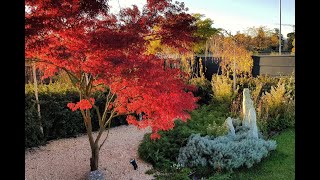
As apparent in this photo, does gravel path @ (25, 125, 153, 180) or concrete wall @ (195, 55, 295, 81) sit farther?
concrete wall @ (195, 55, 295, 81)

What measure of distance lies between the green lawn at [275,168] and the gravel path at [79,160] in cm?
150

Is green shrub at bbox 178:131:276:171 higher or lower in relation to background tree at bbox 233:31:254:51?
lower

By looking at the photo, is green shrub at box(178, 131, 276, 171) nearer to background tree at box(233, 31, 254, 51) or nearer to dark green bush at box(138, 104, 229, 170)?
dark green bush at box(138, 104, 229, 170)

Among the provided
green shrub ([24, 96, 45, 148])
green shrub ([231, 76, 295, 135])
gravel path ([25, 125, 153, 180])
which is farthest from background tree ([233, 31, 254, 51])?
green shrub ([24, 96, 45, 148])

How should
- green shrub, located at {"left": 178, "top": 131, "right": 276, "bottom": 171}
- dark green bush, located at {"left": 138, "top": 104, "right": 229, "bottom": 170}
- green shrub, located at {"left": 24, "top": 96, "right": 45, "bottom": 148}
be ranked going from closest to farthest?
1. green shrub, located at {"left": 178, "top": 131, "right": 276, "bottom": 171}
2. dark green bush, located at {"left": 138, "top": 104, "right": 229, "bottom": 170}
3. green shrub, located at {"left": 24, "top": 96, "right": 45, "bottom": 148}

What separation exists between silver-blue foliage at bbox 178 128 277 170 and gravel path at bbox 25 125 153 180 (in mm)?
709

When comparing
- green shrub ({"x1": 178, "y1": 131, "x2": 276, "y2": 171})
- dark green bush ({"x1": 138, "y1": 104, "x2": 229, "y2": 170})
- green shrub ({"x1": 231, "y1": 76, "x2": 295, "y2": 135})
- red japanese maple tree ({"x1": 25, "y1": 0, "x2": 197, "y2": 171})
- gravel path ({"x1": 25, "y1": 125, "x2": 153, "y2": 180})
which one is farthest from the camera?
green shrub ({"x1": 231, "y1": 76, "x2": 295, "y2": 135})

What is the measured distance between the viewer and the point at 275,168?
17.6 feet

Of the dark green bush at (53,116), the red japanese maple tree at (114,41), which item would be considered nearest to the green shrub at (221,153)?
the red japanese maple tree at (114,41)

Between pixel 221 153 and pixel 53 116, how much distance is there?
3507mm

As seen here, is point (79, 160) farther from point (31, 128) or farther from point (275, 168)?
point (275, 168)

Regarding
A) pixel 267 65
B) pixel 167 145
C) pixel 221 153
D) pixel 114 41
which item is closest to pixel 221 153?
pixel 221 153

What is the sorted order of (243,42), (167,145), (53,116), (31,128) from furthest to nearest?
(243,42) < (53,116) < (31,128) < (167,145)

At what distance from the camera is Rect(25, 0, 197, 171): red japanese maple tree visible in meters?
3.42
